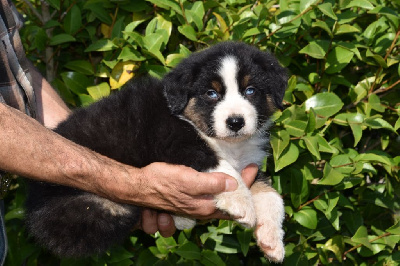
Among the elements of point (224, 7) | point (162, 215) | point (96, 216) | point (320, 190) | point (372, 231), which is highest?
point (224, 7)

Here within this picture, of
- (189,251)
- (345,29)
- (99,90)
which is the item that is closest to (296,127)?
(345,29)

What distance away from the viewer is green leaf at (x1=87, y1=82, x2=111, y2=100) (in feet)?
14.2

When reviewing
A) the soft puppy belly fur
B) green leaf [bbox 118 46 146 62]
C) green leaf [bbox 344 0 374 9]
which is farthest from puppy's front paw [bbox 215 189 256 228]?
green leaf [bbox 344 0 374 9]

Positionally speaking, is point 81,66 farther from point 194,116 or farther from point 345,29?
point 345,29

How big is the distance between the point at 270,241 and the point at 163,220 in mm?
757

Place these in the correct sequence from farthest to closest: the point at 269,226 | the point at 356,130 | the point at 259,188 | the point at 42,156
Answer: the point at 356,130 < the point at 259,188 < the point at 269,226 < the point at 42,156

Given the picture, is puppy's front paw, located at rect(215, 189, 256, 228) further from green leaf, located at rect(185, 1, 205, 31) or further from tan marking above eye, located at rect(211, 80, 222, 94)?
green leaf, located at rect(185, 1, 205, 31)

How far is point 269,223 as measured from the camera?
3.54 meters

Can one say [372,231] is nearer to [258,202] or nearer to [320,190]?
[320,190]

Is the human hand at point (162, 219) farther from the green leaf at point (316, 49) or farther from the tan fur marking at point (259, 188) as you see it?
the green leaf at point (316, 49)

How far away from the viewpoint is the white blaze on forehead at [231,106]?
142 inches

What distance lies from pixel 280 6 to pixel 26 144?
1.98 metres

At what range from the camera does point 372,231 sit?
4762 millimetres

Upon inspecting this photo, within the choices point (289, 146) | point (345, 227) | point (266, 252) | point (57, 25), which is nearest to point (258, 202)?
point (266, 252)
